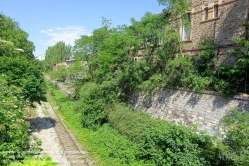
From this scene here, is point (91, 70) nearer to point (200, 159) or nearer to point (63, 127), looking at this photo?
point (63, 127)

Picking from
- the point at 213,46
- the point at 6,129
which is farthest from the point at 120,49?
the point at 6,129

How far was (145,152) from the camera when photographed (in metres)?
11.2

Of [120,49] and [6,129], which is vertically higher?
[120,49]

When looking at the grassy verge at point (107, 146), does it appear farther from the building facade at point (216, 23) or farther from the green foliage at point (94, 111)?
the building facade at point (216, 23)

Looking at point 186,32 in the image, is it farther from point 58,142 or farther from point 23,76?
point 58,142

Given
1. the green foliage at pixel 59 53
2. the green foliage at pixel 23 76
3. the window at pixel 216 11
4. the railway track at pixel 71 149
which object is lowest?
the railway track at pixel 71 149

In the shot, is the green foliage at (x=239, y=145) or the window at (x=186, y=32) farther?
the window at (x=186, y=32)

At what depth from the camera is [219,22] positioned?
1458 cm

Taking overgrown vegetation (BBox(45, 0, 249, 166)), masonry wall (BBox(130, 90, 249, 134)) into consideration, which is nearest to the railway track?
overgrown vegetation (BBox(45, 0, 249, 166))

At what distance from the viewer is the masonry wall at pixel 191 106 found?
11603mm

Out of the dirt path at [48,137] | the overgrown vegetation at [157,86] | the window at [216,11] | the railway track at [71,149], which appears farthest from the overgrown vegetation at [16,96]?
the window at [216,11]

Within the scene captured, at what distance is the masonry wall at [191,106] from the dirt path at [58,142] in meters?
6.60

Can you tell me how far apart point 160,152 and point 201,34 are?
32.2ft

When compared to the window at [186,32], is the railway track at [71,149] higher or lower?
lower
